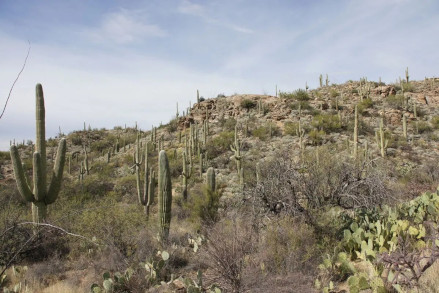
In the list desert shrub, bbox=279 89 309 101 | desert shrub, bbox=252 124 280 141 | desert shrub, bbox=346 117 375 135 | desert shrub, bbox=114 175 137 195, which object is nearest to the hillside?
desert shrub, bbox=114 175 137 195

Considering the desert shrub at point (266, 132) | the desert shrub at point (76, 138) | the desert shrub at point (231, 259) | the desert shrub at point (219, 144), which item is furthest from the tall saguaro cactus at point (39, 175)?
the desert shrub at point (76, 138)

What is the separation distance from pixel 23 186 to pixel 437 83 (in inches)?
1574

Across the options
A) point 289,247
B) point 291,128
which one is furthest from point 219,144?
point 289,247

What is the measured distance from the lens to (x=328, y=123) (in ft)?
90.2

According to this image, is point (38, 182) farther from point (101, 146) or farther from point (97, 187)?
point (101, 146)

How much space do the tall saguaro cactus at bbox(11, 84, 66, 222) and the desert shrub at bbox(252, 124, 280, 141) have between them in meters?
19.3

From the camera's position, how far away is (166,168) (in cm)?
1052

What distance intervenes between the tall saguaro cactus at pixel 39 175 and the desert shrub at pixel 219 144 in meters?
16.6

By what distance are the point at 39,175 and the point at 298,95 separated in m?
28.4

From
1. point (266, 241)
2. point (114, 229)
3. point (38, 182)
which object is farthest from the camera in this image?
point (38, 182)

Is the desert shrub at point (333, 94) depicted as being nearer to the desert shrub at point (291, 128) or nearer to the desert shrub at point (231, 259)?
the desert shrub at point (291, 128)

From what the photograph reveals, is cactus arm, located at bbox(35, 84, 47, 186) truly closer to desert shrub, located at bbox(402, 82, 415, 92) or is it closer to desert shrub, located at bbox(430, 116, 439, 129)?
desert shrub, located at bbox(430, 116, 439, 129)

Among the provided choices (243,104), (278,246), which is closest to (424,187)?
(278,246)

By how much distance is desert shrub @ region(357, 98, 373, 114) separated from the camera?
29.9 metres
